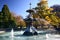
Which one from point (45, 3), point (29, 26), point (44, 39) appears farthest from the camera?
point (45, 3)

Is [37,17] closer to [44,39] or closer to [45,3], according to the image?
[45,3]

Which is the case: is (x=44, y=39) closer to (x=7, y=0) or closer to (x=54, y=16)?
(x=54, y=16)

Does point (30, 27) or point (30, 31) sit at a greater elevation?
point (30, 27)

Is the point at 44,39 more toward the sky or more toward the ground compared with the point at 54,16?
more toward the ground

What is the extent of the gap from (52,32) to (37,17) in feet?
2.20

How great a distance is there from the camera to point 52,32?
5996 mm

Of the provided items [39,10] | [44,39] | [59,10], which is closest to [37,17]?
[39,10]

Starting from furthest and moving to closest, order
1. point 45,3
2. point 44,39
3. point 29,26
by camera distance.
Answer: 1. point 45,3
2. point 29,26
3. point 44,39

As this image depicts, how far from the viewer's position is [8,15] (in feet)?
19.1

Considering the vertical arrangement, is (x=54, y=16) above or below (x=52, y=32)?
above

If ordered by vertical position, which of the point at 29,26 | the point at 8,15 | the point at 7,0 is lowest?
the point at 29,26

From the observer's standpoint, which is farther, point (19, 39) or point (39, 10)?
point (39, 10)

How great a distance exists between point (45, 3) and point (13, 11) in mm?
975

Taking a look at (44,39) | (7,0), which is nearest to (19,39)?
(44,39)
